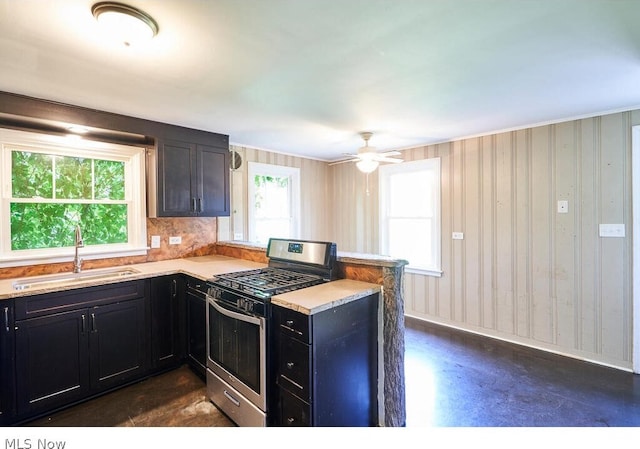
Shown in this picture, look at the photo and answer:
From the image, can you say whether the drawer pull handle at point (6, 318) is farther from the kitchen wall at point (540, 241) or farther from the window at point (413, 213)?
the kitchen wall at point (540, 241)

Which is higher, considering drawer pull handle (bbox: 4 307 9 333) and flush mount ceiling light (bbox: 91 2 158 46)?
flush mount ceiling light (bbox: 91 2 158 46)

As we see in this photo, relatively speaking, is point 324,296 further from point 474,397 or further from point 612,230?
point 612,230

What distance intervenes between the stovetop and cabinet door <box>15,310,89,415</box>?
1084mm

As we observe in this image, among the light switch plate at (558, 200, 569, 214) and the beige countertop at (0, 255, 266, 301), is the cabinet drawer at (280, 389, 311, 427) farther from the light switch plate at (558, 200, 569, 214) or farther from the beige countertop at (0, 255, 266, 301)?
the light switch plate at (558, 200, 569, 214)

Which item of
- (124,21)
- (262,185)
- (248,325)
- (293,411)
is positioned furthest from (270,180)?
(293,411)

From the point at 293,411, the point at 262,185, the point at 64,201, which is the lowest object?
the point at 293,411

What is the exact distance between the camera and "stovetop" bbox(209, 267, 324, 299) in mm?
1892

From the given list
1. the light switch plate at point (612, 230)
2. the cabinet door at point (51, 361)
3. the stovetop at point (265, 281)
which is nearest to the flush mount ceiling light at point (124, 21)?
the stovetop at point (265, 281)

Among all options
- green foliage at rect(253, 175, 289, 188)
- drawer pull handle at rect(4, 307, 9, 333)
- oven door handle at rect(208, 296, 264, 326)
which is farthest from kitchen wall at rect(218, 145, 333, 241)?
drawer pull handle at rect(4, 307, 9, 333)

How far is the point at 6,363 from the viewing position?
1.97 m

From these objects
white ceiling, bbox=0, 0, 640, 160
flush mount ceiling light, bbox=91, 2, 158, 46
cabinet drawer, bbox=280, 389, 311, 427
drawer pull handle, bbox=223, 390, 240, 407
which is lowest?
drawer pull handle, bbox=223, 390, 240, 407

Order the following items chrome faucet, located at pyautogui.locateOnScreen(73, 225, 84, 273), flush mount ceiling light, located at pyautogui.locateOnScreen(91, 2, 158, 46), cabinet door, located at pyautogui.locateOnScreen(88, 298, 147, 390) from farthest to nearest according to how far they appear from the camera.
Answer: chrome faucet, located at pyautogui.locateOnScreen(73, 225, 84, 273), cabinet door, located at pyautogui.locateOnScreen(88, 298, 147, 390), flush mount ceiling light, located at pyautogui.locateOnScreen(91, 2, 158, 46)

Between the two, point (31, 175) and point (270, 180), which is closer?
point (31, 175)

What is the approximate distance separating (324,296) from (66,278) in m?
Result: 2.30
